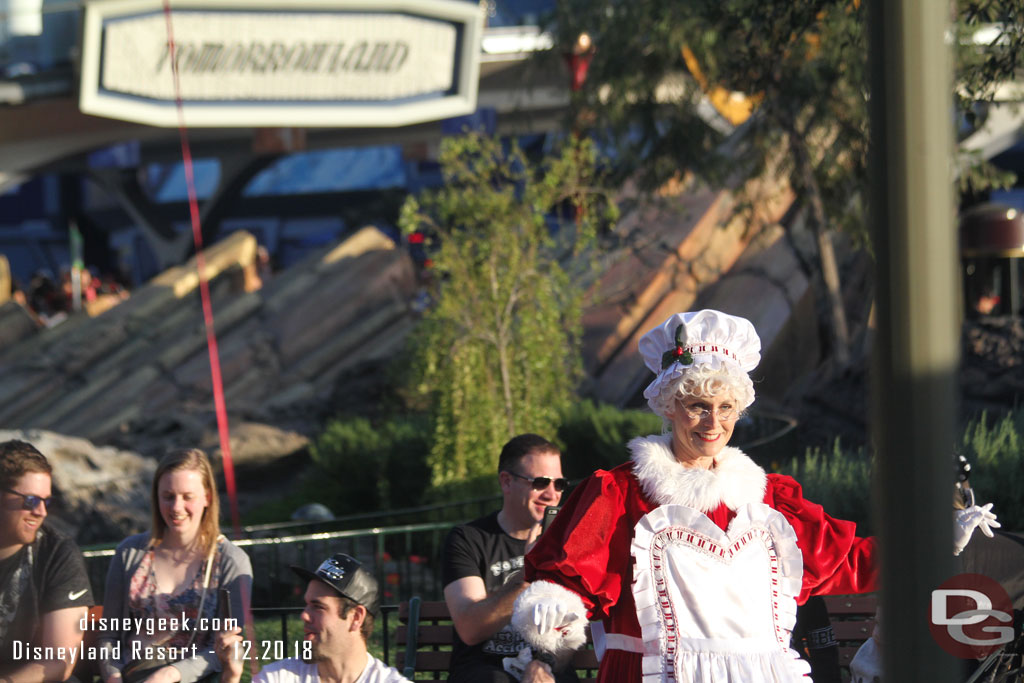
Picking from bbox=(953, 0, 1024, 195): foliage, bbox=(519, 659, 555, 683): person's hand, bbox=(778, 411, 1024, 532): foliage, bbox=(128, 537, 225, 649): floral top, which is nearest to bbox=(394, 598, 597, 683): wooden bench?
bbox=(128, 537, 225, 649): floral top

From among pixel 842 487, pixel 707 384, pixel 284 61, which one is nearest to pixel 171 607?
pixel 707 384

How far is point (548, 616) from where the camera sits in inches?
111

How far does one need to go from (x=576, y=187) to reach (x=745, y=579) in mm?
7574

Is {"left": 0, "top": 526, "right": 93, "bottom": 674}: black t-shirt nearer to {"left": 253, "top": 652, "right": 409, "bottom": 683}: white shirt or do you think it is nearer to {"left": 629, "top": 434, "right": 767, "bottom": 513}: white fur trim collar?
{"left": 253, "top": 652, "right": 409, "bottom": 683}: white shirt

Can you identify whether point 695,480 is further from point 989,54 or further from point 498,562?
point 989,54

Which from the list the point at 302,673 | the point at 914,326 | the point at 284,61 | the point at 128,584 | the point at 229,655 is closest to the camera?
the point at 914,326

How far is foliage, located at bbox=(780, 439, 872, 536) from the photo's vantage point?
6.50 metres

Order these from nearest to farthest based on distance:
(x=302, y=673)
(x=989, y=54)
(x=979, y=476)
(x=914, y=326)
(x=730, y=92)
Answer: (x=914, y=326)
(x=302, y=673)
(x=979, y=476)
(x=989, y=54)
(x=730, y=92)

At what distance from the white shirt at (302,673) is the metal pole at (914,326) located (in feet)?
6.67

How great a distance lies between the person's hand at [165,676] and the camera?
3.80 metres

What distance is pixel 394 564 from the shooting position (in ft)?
26.8

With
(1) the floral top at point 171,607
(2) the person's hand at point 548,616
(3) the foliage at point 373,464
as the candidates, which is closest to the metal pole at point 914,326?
(2) the person's hand at point 548,616

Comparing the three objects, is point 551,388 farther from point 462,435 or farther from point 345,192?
point 345,192

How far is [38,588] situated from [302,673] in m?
1.14
